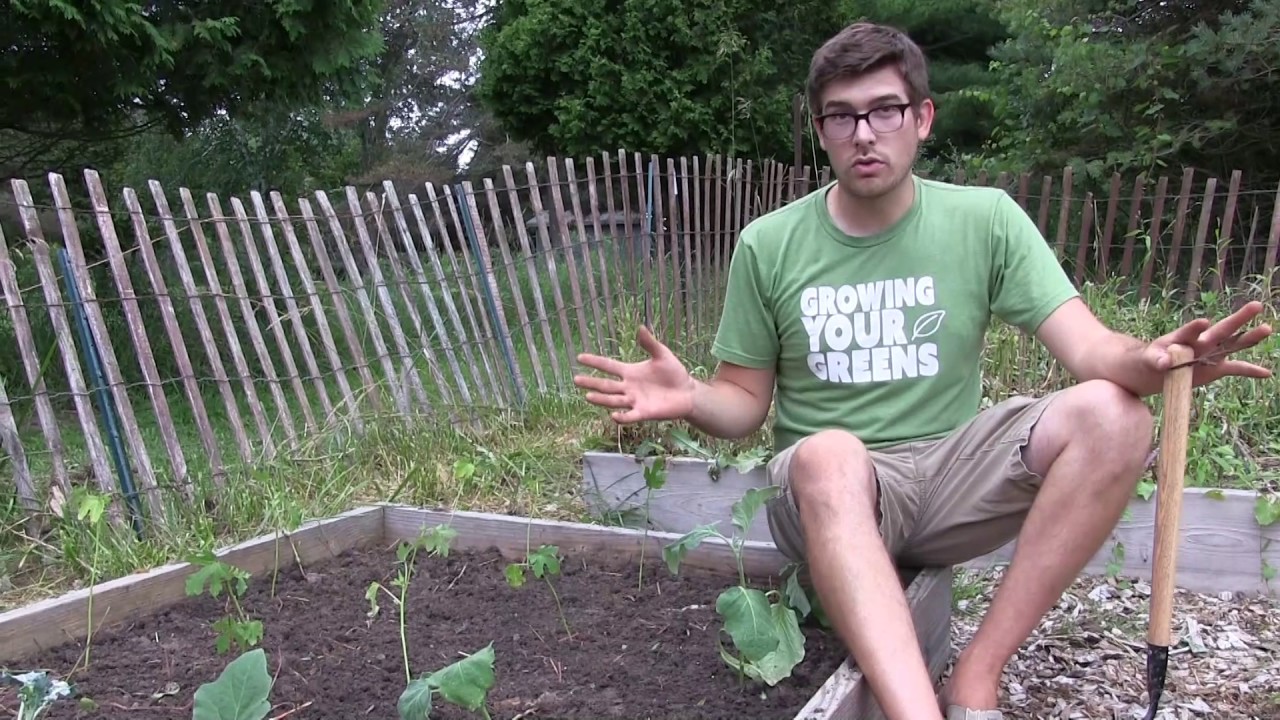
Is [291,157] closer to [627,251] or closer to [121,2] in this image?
[121,2]

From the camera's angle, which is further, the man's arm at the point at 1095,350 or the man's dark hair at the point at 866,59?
the man's dark hair at the point at 866,59

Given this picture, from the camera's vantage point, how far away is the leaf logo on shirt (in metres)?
1.94

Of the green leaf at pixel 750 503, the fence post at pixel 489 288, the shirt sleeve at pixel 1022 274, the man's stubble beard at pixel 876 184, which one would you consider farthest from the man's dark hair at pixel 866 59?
the fence post at pixel 489 288

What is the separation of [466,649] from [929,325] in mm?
1152

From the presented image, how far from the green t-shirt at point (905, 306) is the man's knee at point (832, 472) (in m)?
0.27

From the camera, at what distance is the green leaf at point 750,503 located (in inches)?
69.2

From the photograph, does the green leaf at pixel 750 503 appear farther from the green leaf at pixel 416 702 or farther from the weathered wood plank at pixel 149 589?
the weathered wood plank at pixel 149 589

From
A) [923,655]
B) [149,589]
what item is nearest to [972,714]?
[923,655]

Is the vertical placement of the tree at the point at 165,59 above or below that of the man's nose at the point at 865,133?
above

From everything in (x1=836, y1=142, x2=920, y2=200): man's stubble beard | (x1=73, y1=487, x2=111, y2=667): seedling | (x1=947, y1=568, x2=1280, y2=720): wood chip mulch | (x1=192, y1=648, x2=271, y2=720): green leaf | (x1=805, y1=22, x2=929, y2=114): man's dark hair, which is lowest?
(x1=947, y1=568, x2=1280, y2=720): wood chip mulch

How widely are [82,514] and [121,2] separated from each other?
12.0 ft

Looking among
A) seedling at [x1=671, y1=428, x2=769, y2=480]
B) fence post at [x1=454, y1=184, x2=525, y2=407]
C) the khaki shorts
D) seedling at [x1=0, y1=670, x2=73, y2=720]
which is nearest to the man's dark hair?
the khaki shorts

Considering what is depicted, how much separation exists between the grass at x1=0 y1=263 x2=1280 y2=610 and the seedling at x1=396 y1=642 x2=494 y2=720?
973 mm

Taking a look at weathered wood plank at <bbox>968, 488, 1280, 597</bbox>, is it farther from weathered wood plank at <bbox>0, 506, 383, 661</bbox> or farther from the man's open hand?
weathered wood plank at <bbox>0, 506, 383, 661</bbox>
